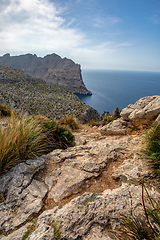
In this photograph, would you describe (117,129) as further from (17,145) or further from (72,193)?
(17,145)

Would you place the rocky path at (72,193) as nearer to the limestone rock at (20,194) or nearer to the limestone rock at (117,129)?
the limestone rock at (20,194)

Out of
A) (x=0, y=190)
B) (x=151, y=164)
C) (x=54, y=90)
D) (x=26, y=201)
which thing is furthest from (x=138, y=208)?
(x=54, y=90)

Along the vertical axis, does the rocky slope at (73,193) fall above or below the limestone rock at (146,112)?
below

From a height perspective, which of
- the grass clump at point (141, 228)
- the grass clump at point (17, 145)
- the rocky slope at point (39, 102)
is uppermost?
the grass clump at point (17, 145)

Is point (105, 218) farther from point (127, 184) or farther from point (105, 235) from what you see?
point (127, 184)

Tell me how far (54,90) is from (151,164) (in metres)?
62.9

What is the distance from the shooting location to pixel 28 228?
189cm

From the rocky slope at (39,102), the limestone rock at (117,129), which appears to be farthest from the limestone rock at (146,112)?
the rocky slope at (39,102)

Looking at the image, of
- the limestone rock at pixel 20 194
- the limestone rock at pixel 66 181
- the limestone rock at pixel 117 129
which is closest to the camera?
the limestone rock at pixel 20 194

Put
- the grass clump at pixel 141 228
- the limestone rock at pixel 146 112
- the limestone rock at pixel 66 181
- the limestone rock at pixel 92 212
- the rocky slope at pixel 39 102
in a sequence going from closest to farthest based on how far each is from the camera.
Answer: the grass clump at pixel 141 228 → the limestone rock at pixel 92 212 → the limestone rock at pixel 66 181 → the limestone rock at pixel 146 112 → the rocky slope at pixel 39 102

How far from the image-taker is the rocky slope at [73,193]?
1886mm

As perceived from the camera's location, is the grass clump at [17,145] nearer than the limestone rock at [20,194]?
No

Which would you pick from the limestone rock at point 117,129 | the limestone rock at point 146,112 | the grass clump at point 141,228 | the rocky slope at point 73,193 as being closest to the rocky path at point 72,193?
the rocky slope at point 73,193

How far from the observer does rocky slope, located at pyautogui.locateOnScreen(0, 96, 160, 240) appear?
1.89 m
